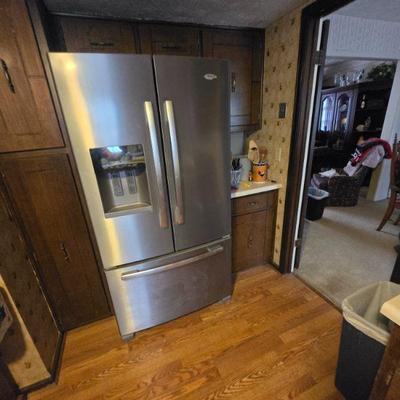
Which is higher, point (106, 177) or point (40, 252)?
point (106, 177)

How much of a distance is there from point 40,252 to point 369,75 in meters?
5.54

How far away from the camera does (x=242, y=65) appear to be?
1794 millimetres

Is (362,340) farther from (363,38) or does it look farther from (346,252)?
(363,38)

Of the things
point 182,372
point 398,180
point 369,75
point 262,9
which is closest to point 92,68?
point 262,9

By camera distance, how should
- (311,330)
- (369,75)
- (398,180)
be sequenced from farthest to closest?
1. (369,75)
2. (398,180)
3. (311,330)

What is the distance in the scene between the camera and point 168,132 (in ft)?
3.92

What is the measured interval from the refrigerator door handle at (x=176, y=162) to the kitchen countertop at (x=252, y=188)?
0.58m

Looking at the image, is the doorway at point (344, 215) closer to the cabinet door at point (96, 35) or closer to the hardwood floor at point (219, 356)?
the hardwood floor at point (219, 356)

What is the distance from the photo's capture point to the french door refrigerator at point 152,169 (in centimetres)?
105

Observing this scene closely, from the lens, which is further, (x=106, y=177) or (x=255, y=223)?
(x=255, y=223)

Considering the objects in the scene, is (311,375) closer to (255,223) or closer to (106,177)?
(255,223)

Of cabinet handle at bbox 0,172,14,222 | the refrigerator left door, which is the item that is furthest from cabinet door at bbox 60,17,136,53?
cabinet handle at bbox 0,172,14,222

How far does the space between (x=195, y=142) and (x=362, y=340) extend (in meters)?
1.28

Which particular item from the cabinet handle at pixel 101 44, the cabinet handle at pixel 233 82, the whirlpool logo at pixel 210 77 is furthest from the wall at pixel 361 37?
the cabinet handle at pixel 101 44
